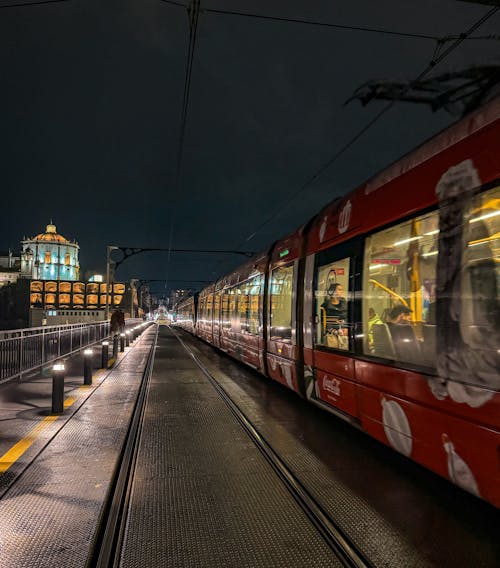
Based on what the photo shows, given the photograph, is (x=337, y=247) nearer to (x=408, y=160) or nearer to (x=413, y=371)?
(x=408, y=160)

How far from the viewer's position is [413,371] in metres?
4.07

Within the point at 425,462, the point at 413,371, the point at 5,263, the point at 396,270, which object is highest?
the point at 5,263

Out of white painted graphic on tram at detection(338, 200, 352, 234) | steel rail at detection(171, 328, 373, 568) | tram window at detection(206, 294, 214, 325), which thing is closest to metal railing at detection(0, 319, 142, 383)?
steel rail at detection(171, 328, 373, 568)

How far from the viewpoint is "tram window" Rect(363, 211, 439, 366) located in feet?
13.1

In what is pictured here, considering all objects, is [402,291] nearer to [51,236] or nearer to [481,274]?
[481,274]

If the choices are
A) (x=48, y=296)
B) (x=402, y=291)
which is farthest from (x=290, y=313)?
(x=48, y=296)

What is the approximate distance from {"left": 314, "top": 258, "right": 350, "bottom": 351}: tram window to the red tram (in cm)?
2

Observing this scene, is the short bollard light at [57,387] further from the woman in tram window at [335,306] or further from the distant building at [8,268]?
the distant building at [8,268]

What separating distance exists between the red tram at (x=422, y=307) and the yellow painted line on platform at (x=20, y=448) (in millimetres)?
3655

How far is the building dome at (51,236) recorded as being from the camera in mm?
161875

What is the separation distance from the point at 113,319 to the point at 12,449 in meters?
16.5

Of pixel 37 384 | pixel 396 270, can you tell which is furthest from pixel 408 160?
pixel 37 384

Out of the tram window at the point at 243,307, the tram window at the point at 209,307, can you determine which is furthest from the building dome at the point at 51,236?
the tram window at the point at 243,307

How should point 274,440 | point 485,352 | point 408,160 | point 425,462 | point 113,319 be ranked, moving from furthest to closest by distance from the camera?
1. point 113,319
2. point 274,440
3. point 408,160
4. point 425,462
5. point 485,352
